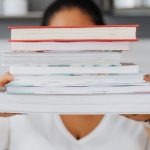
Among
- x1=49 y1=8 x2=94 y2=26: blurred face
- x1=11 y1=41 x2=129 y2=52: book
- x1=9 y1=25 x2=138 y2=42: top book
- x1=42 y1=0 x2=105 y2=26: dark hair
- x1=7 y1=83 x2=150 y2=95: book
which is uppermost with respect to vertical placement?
x1=42 y1=0 x2=105 y2=26: dark hair

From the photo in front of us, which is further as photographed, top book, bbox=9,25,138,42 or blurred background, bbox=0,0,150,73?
blurred background, bbox=0,0,150,73

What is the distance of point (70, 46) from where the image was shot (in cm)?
54

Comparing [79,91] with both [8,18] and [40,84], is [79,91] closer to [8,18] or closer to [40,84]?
[40,84]

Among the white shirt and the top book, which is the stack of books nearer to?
the top book

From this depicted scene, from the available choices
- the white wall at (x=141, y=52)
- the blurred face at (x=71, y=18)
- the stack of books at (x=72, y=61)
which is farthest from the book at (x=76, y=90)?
the white wall at (x=141, y=52)

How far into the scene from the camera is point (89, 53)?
54 cm

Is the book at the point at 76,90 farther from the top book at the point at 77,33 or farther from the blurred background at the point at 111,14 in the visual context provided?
the blurred background at the point at 111,14

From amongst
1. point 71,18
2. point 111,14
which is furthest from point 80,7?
point 111,14

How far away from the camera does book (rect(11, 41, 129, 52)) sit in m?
0.54

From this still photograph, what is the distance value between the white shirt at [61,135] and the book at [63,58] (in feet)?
1.43

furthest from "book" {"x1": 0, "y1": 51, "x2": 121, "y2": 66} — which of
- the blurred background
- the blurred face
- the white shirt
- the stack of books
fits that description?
the blurred background

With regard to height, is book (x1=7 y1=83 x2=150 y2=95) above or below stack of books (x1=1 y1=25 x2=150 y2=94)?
below

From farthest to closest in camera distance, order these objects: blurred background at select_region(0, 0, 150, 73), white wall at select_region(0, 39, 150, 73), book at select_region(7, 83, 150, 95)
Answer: white wall at select_region(0, 39, 150, 73), blurred background at select_region(0, 0, 150, 73), book at select_region(7, 83, 150, 95)

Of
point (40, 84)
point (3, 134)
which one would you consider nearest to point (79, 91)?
point (40, 84)
